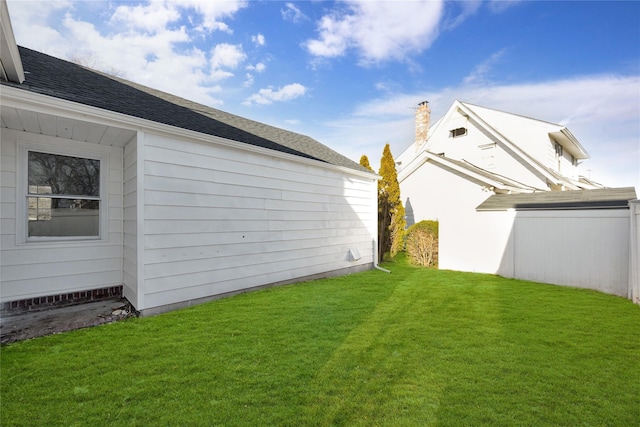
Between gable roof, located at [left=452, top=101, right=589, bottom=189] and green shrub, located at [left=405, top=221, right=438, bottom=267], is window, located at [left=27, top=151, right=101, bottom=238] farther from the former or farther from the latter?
gable roof, located at [left=452, top=101, right=589, bottom=189]

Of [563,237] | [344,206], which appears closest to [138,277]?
[344,206]

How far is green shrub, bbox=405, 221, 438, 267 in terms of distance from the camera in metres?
9.99

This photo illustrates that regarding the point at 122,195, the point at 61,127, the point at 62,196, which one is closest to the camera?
the point at 61,127

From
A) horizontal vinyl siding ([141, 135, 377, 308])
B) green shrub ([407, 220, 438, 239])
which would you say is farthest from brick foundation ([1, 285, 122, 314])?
green shrub ([407, 220, 438, 239])

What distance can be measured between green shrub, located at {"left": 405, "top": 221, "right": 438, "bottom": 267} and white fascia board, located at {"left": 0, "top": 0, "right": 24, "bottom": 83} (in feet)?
33.5

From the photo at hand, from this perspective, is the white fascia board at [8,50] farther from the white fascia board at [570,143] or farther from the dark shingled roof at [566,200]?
the white fascia board at [570,143]

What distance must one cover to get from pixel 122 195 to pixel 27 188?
48.4 inches

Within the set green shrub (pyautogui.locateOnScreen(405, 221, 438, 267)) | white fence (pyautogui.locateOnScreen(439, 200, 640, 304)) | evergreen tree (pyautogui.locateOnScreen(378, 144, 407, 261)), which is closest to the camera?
white fence (pyautogui.locateOnScreen(439, 200, 640, 304))

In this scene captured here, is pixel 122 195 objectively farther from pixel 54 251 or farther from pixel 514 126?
pixel 514 126

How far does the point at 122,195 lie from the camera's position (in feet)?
17.4

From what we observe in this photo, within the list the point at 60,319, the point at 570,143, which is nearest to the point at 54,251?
the point at 60,319

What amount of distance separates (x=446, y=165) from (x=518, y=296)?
20.1 feet

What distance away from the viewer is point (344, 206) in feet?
27.8

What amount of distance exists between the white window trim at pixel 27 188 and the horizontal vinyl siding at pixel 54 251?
0.02m
